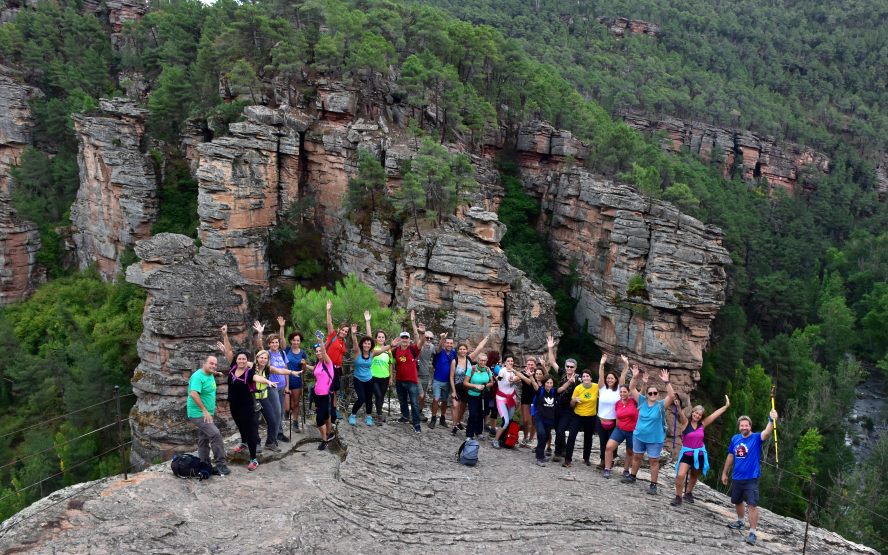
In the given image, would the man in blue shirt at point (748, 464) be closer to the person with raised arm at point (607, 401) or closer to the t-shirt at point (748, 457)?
the t-shirt at point (748, 457)

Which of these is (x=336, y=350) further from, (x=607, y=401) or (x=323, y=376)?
(x=607, y=401)

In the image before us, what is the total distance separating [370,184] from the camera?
32344mm

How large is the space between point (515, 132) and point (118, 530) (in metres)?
41.4

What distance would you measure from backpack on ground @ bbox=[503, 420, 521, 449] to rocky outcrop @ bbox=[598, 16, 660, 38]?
92.2 m

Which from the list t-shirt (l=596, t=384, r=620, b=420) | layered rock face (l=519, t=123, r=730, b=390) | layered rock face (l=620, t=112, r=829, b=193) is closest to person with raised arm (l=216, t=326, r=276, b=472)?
t-shirt (l=596, t=384, r=620, b=420)

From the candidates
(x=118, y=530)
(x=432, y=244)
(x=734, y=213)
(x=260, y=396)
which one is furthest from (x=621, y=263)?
(x=118, y=530)

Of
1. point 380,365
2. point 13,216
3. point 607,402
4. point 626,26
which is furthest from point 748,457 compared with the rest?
point 626,26

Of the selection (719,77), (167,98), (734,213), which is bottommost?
(734,213)

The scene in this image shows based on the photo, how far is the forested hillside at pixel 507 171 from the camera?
34.1m

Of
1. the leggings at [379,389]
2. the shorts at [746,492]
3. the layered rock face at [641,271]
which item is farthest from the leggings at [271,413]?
the layered rock face at [641,271]

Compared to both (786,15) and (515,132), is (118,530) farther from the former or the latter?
(786,15)

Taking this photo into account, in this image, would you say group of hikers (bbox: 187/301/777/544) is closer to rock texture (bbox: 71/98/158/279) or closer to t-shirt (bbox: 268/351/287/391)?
t-shirt (bbox: 268/351/287/391)

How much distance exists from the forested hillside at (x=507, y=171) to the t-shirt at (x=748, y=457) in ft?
27.1

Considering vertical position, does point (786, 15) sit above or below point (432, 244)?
above
